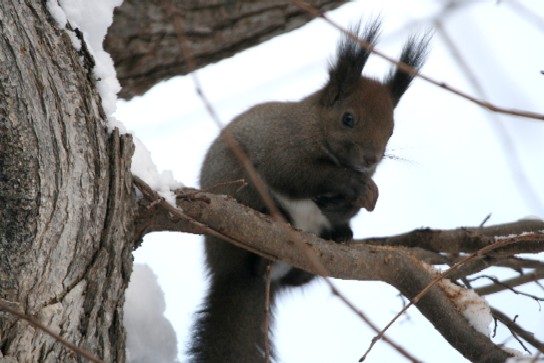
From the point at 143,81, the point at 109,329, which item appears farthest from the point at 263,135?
the point at 109,329

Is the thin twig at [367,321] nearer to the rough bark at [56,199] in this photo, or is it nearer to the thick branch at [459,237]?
the rough bark at [56,199]

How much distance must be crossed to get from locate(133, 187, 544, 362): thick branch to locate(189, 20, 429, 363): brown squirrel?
424 mm

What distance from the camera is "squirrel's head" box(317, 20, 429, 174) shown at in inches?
82.6

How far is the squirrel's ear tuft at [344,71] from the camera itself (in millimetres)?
2191

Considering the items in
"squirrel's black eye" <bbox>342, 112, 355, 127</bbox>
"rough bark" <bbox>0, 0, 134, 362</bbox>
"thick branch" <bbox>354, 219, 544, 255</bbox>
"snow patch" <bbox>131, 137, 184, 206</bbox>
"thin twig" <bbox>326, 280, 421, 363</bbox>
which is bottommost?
"thin twig" <bbox>326, 280, 421, 363</bbox>

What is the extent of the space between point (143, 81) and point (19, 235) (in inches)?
49.7

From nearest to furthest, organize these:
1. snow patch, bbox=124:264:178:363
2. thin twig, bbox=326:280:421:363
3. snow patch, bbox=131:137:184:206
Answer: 1. thin twig, bbox=326:280:421:363
2. snow patch, bbox=131:137:184:206
3. snow patch, bbox=124:264:178:363

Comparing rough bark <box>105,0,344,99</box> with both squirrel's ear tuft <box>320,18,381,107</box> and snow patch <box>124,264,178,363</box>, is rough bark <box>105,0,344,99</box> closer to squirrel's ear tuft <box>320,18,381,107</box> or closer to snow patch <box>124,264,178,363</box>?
squirrel's ear tuft <box>320,18,381,107</box>

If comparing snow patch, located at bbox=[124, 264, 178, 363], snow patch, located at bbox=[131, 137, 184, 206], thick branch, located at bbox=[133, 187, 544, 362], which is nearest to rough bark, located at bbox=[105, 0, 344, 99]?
snow patch, located at bbox=[124, 264, 178, 363]

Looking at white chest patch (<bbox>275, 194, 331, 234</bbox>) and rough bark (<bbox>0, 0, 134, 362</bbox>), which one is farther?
white chest patch (<bbox>275, 194, 331, 234</bbox>)

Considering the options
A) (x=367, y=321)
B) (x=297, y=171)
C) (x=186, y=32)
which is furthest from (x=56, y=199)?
(x=186, y=32)

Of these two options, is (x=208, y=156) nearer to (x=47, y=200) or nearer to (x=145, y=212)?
(x=145, y=212)

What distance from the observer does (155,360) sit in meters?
1.94

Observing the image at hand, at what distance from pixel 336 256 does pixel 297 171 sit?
1.99 ft
